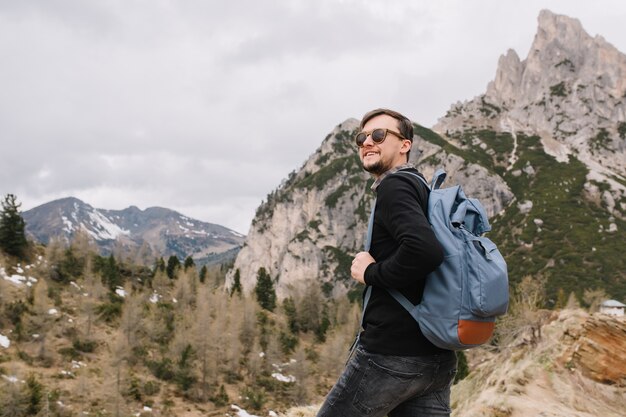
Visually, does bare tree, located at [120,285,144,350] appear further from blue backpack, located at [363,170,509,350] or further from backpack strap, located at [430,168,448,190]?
Result: blue backpack, located at [363,170,509,350]

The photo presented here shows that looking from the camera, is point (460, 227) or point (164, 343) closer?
point (460, 227)

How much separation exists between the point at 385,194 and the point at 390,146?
1.77 ft

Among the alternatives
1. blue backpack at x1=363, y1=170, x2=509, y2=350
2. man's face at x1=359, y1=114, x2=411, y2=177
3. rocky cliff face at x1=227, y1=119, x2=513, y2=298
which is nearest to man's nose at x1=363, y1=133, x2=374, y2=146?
man's face at x1=359, y1=114, x2=411, y2=177

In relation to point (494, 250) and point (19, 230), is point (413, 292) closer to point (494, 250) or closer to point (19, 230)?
point (494, 250)

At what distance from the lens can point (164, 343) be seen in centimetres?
5447

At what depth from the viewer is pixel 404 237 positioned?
2533mm

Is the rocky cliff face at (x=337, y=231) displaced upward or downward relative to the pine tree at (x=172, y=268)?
upward

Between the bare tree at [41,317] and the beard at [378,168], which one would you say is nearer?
the beard at [378,168]

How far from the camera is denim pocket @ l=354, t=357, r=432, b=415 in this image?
272 centimetres

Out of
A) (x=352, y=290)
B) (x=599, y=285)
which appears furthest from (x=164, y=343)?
(x=352, y=290)

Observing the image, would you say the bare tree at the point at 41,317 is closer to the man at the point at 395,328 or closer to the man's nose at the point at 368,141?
the man at the point at 395,328

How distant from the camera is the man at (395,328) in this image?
2553mm

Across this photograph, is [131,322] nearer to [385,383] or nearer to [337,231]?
[385,383]

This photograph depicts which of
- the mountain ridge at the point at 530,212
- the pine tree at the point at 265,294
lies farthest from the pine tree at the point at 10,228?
the mountain ridge at the point at 530,212
